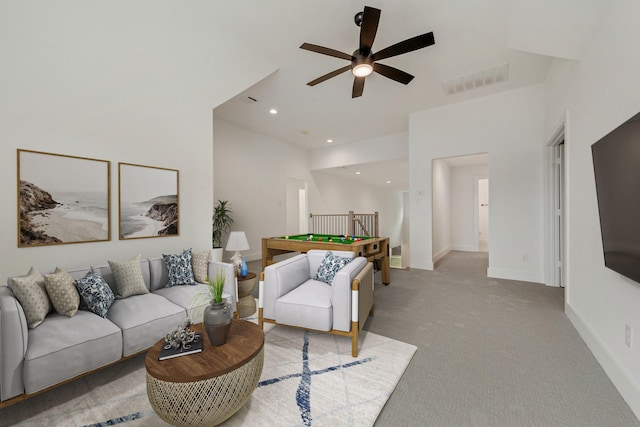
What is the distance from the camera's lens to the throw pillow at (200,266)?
9.79 feet

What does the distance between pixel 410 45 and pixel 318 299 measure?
2.62m

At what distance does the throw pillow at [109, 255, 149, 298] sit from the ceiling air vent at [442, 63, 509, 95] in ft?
16.6

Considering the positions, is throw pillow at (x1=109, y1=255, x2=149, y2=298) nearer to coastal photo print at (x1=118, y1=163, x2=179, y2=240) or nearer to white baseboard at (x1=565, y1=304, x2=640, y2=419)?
coastal photo print at (x1=118, y1=163, x2=179, y2=240)

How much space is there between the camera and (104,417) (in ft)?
5.11

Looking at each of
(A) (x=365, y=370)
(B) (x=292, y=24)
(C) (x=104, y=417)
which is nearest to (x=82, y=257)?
(C) (x=104, y=417)

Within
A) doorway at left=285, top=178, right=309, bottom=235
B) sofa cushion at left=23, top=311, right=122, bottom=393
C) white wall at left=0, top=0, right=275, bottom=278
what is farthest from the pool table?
doorway at left=285, top=178, right=309, bottom=235

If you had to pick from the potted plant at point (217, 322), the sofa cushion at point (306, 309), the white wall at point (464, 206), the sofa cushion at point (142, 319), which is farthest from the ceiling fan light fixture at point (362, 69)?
the white wall at point (464, 206)

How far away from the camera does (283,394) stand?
1.74 metres

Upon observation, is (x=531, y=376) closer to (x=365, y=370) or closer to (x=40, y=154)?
(x=365, y=370)

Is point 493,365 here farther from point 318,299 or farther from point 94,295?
point 94,295

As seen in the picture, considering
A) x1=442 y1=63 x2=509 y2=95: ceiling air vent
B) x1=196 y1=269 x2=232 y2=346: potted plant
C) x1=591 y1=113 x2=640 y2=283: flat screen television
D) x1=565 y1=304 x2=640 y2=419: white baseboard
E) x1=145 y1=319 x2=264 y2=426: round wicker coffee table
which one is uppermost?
x1=442 y1=63 x2=509 y2=95: ceiling air vent

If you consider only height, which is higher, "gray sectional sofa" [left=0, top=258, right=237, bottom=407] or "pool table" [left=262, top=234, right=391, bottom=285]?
"pool table" [left=262, top=234, right=391, bottom=285]

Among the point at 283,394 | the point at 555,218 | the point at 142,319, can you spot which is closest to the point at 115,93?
the point at 142,319

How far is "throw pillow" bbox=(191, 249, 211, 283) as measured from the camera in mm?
2984
